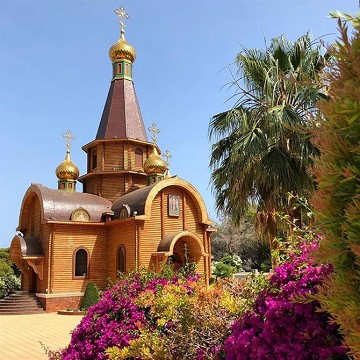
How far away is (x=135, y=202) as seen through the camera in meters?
19.9

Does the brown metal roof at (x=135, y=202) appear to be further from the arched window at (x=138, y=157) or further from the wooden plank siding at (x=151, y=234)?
the arched window at (x=138, y=157)

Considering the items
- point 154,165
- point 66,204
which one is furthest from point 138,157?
point 66,204

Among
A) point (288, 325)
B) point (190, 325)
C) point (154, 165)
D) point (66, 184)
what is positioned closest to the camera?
point (288, 325)

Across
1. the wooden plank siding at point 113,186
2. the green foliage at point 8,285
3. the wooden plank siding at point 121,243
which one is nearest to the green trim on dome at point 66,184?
the wooden plank siding at point 113,186

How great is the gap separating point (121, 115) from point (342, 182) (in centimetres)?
2392

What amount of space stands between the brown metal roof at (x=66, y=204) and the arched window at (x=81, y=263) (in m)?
1.68

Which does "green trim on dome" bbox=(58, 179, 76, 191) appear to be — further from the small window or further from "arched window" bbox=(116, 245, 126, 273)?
"arched window" bbox=(116, 245, 126, 273)

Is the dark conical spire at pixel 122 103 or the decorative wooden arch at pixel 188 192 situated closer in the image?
the decorative wooden arch at pixel 188 192

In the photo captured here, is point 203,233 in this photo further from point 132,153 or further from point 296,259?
point 296,259

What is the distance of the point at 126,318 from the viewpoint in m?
5.60

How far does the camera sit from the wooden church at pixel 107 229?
1933 cm

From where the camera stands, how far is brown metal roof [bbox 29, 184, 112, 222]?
20.0m

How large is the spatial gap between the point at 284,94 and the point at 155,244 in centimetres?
1106

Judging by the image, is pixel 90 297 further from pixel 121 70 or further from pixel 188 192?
pixel 121 70
